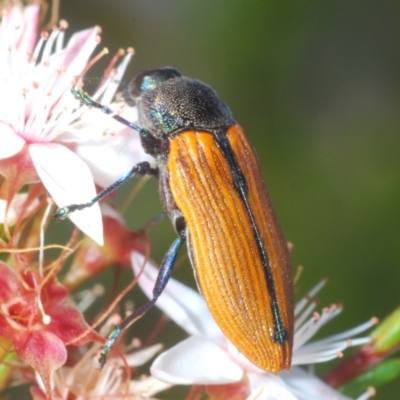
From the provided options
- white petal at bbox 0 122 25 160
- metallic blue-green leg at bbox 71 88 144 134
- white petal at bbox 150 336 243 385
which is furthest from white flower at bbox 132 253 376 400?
white petal at bbox 0 122 25 160

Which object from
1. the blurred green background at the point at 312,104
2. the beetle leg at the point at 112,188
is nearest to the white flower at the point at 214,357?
the beetle leg at the point at 112,188

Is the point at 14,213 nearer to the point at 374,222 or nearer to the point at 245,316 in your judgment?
the point at 245,316

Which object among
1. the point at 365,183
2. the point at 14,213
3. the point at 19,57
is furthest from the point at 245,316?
the point at 365,183

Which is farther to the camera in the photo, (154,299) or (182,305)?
(182,305)

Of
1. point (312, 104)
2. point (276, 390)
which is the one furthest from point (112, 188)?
point (312, 104)

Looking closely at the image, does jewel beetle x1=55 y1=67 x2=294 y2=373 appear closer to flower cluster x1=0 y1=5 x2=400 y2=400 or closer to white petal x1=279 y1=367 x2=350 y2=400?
flower cluster x1=0 y1=5 x2=400 y2=400

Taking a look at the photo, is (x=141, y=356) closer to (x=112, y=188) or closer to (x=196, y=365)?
(x=196, y=365)
